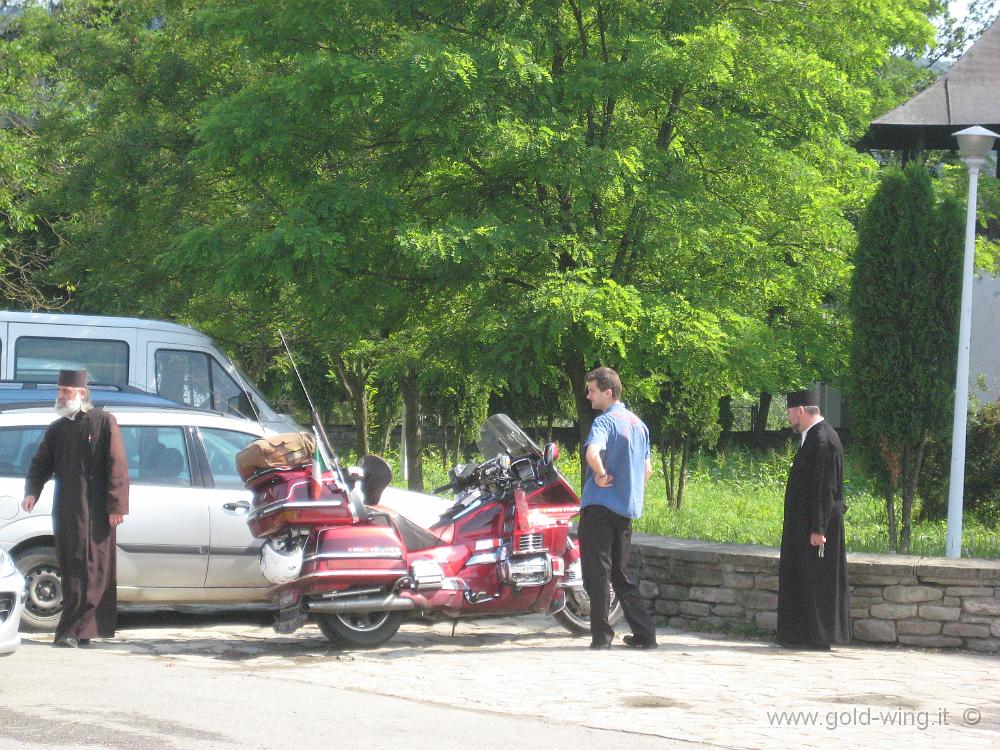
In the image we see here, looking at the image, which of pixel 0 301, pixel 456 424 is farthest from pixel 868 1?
pixel 0 301

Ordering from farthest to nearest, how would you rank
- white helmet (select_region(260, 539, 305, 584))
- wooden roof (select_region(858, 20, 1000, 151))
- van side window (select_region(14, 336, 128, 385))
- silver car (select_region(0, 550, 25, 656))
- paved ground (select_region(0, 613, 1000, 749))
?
1. wooden roof (select_region(858, 20, 1000, 151))
2. van side window (select_region(14, 336, 128, 385))
3. white helmet (select_region(260, 539, 305, 584))
4. silver car (select_region(0, 550, 25, 656))
5. paved ground (select_region(0, 613, 1000, 749))

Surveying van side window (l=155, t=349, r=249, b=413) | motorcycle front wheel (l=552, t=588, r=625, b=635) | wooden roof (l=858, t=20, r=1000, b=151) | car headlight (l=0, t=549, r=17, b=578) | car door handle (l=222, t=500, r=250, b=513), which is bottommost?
motorcycle front wheel (l=552, t=588, r=625, b=635)

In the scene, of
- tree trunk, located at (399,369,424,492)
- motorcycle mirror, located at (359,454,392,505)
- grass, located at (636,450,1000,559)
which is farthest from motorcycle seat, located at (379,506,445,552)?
tree trunk, located at (399,369,424,492)

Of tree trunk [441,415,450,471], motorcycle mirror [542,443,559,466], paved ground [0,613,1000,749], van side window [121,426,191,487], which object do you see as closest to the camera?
paved ground [0,613,1000,749]

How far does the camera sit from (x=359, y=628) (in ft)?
28.7

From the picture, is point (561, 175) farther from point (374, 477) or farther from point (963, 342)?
point (374, 477)

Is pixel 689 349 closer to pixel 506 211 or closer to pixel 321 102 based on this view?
pixel 506 211

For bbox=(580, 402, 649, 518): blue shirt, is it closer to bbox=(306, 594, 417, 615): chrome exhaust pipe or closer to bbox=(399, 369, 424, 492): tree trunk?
bbox=(306, 594, 417, 615): chrome exhaust pipe

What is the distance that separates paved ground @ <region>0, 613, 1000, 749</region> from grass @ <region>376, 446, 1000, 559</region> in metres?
1.78

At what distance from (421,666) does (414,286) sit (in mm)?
5736

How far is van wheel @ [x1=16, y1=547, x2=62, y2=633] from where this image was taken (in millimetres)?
9320

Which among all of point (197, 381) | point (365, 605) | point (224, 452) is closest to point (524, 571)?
point (365, 605)

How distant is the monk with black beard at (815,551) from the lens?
877 centimetres

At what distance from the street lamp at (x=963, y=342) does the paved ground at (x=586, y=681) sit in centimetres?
118
